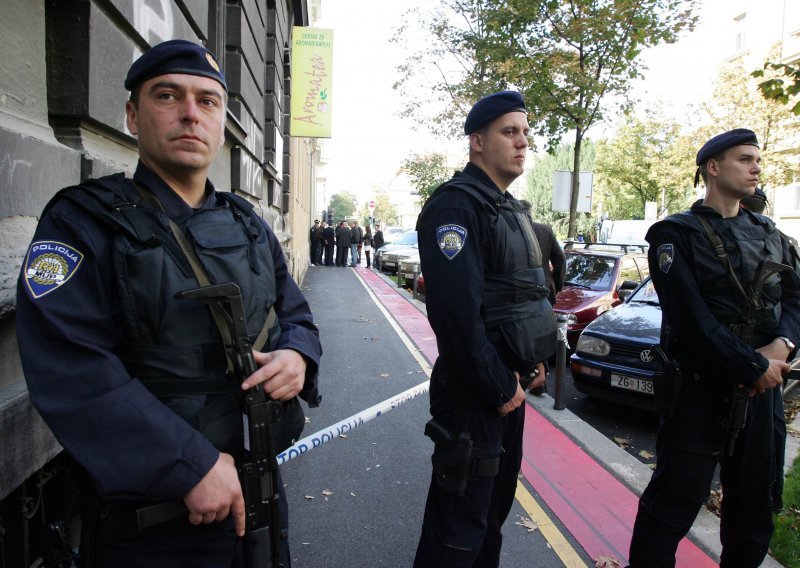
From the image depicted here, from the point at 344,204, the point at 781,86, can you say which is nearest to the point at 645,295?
the point at 781,86

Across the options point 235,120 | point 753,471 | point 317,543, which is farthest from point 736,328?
point 235,120

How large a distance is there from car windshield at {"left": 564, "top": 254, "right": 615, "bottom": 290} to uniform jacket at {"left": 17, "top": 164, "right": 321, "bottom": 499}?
7.26m

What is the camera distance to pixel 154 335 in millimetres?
1395

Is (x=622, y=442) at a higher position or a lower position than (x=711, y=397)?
lower

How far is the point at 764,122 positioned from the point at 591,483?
23419 mm

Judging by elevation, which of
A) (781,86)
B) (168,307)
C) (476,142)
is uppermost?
(781,86)

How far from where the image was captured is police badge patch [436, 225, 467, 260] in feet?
6.94

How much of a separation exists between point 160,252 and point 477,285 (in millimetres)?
1152

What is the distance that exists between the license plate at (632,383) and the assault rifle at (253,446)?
4.45 m

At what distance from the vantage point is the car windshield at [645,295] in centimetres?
612

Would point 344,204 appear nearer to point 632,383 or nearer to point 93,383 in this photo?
point 632,383

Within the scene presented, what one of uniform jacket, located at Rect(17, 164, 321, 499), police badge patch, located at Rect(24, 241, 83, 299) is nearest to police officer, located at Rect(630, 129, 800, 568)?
uniform jacket, located at Rect(17, 164, 321, 499)

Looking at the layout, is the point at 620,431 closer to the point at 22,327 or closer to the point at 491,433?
the point at 491,433

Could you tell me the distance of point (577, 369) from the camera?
5637 mm
